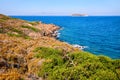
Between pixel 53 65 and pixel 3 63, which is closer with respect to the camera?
pixel 53 65

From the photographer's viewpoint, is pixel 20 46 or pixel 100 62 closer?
pixel 100 62

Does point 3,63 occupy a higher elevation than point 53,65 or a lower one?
lower

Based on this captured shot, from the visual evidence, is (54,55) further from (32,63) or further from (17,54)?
(17,54)

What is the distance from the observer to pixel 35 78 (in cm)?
1553

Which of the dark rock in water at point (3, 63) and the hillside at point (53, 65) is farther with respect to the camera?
the dark rock in water at point (3, 63)

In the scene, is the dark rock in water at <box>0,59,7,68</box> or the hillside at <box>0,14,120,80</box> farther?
the dark rock in water at <box>0,59,7,68</box>

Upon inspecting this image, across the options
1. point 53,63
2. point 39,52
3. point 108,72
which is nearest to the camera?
point 108,72

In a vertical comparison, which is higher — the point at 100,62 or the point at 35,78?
the point at 100,62

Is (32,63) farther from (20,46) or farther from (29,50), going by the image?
(20,46)

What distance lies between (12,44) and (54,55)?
6.41m

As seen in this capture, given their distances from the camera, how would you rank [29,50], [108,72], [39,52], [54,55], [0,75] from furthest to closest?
[29,50], [39,52], [54,55], [0,75], [108,72]

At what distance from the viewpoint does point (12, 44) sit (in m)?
21.3

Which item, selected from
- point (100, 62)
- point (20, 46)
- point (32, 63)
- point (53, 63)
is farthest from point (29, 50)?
point (100, 62)

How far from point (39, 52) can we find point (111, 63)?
23.2 ft
